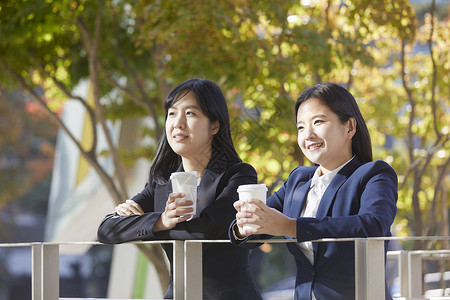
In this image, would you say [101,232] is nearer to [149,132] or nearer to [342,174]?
[342,174]

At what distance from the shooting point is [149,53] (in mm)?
8656

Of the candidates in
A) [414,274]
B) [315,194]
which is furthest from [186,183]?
[414,274]

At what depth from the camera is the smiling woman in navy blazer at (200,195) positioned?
2.68 m

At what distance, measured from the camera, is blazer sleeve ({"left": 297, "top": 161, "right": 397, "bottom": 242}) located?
2.31 m

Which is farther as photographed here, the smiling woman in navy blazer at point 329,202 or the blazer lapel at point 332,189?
the blazer lapel at point 332,189

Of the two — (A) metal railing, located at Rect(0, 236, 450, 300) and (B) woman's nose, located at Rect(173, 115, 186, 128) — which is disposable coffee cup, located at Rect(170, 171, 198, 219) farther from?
(B) woman's nose, located at Rect(173, 115, 186, 128)

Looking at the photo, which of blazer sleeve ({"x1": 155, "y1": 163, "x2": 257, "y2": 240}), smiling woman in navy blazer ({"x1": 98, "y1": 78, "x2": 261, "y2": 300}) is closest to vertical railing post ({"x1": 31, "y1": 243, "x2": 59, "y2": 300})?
smiling woman in navy blazer ({"x1": 98, "y1": 78, "x2": 261, "y2": 300})

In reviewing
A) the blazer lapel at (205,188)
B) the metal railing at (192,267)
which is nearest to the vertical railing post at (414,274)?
the metal railing at (192,267)

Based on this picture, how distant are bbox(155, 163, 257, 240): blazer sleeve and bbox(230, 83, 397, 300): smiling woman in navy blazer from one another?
19 centimetres

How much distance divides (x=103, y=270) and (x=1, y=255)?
2962mm

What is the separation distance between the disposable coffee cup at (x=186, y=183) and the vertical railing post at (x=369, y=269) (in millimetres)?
589

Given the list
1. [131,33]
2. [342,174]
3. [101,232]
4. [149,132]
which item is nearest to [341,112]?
[342,174]

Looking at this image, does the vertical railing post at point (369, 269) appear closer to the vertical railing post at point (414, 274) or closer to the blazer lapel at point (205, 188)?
the blazer lapel at point (205, 188)

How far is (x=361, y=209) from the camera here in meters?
2.39
